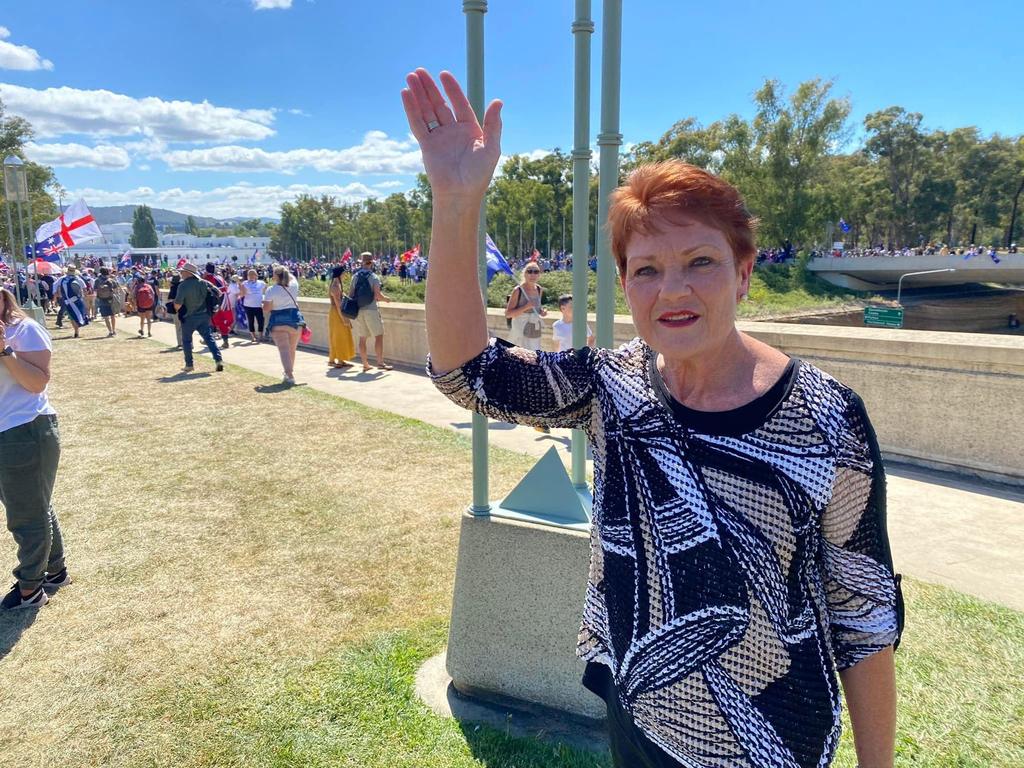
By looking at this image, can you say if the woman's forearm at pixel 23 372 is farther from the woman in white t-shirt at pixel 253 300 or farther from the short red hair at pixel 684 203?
the woman in white t-shirt at pixel 253 300

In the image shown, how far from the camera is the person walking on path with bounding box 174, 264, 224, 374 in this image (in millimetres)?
11188

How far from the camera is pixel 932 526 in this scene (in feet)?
15.6

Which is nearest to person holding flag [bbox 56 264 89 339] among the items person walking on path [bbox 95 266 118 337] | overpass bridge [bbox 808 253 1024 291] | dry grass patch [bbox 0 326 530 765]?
person walking on path [bbox 95 266 118 337]

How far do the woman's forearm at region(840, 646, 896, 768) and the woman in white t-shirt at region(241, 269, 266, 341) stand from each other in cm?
1437

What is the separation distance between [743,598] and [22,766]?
2990 millimetres

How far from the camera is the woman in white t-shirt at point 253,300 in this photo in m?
14.6

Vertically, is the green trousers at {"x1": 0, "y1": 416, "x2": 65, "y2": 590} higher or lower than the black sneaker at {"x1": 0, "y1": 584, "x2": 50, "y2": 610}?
higher

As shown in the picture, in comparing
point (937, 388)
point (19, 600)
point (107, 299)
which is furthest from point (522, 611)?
point (107, 299)

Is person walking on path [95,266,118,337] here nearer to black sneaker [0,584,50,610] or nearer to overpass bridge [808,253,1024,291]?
black sneaker [0,584,50,610]

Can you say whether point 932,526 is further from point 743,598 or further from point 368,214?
point 368,214

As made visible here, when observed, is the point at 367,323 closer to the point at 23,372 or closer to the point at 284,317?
the point at 284,317

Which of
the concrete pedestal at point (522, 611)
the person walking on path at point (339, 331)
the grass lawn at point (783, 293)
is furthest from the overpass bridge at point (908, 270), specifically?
the concrete pedestal at point (522, 611)

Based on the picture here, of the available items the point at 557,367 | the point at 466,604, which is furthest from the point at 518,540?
the point at 557,367

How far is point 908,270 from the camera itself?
45562 millimetres
